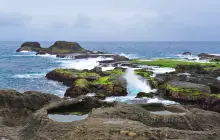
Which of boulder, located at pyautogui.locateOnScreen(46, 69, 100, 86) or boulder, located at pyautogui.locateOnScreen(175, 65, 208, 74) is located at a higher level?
boulder, located at pyautogui.locateOnScreen(175, 65, 208, 74)

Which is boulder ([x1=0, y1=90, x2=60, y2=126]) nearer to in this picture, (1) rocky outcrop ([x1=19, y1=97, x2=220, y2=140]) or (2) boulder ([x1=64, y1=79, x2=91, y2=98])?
(1) rocky outcrop ([x1=19, y1=97, x2=220, y2=140])

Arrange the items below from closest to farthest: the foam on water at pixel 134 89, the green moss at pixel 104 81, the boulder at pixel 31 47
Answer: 1. the foam on water at pixel 134 89
2. the green moss at pixel 104 81
3. the boulder at pixel 31 47

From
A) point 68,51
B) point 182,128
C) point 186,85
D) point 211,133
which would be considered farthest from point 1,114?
point 68,51

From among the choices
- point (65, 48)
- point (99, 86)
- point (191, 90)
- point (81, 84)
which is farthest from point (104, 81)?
point (65, 48)

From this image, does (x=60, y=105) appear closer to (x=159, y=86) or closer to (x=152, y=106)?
(x=152, y=106)

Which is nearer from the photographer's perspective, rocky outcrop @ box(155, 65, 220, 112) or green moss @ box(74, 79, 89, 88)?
rocky outcrop @ box(155, 65, 220, 112)

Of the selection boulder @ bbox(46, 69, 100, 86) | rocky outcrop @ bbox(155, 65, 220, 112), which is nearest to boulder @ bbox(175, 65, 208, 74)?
rocky outcrop @ bbox(155, 65, 220, 112)

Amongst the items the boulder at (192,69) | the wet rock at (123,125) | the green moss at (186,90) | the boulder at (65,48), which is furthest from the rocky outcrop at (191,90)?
the boulder at (65,48)

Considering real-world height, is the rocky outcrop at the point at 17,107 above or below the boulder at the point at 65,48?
below

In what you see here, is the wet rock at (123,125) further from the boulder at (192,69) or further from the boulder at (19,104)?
the boulder at (192,69)

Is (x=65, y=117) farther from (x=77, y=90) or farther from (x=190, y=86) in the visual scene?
(x=190, y=86)

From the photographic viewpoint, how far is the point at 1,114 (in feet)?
103

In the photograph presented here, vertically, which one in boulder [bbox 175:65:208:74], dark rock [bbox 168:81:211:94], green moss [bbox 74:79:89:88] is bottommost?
green moss [bbox 74:79:89:88]

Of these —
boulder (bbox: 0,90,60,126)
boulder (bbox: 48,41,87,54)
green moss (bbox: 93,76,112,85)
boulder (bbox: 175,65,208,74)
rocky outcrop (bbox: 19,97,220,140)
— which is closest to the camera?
rocky outcrop (bbox: 19,97,220,140)
